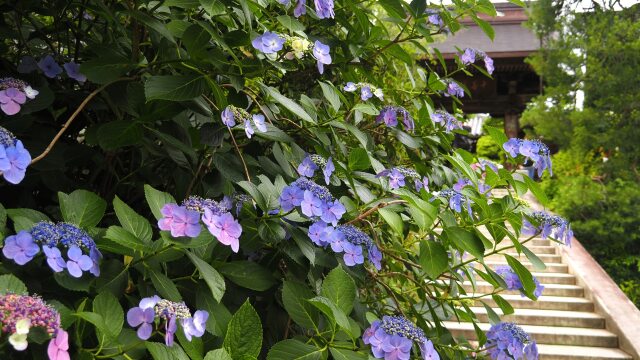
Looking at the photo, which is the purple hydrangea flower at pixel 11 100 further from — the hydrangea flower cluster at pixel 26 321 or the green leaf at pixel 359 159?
the green leaf at pixel 359 159

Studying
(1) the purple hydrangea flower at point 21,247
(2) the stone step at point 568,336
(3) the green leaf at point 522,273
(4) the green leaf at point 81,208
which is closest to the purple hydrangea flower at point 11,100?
(4) the green leaf at point 81,208

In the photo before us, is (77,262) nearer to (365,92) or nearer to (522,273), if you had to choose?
(522,273)

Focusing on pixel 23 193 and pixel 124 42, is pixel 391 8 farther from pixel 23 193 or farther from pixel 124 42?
pixel 23 193

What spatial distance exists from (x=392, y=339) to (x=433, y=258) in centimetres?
15

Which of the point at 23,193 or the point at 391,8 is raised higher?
the point at 391,8

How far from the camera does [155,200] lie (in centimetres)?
65

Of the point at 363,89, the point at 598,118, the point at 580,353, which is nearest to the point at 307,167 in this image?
the point at 363,89

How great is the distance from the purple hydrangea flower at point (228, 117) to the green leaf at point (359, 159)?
228mm

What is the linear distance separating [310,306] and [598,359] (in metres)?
3.49

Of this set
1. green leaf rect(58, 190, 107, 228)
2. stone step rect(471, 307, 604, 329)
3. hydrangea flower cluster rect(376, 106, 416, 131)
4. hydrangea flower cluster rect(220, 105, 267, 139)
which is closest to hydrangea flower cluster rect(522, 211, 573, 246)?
hydrangea flower cluster rect(376, 106, 416, 131)

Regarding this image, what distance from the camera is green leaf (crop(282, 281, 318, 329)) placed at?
71cm

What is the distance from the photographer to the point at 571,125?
652 cm

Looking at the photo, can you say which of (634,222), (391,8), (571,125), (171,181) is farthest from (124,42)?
(571,125)

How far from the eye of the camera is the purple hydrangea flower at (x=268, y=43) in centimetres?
76
